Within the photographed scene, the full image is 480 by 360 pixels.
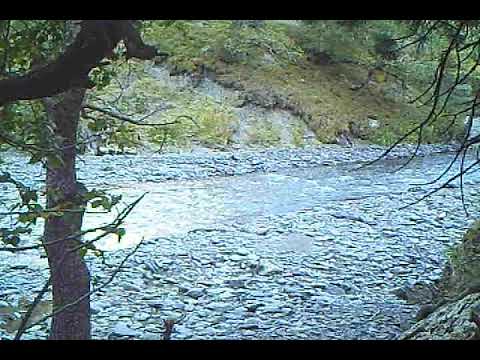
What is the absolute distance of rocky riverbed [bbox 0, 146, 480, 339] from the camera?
3799mm

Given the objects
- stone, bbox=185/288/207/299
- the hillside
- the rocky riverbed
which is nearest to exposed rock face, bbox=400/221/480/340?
the rocky riverbed

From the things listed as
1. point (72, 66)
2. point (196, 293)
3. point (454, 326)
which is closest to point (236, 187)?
point (196, 293)

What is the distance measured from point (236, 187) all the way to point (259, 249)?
1.94 metres

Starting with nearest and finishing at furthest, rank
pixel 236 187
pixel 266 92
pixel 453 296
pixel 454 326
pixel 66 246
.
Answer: pixel 454 326
pixel 66 246
pixel 453 296
pixel 236 187
pixel 266 92

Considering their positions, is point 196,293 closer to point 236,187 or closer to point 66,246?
point 66,246

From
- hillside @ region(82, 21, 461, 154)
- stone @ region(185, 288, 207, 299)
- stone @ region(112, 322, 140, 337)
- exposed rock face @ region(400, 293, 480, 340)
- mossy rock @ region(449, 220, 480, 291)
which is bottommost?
stone @ region(112, 322, 140, 337)

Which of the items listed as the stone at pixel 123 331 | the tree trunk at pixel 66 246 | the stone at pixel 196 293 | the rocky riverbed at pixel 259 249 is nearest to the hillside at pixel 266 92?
the rocky riverbed at pixel 259 249

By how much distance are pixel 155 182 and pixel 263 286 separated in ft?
9.18

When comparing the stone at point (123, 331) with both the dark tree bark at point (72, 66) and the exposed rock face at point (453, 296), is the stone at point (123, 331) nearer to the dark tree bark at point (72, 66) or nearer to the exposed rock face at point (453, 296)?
the exposed rock face at point (453, 296)

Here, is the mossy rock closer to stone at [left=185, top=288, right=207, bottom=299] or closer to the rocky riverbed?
the rocky riverbed

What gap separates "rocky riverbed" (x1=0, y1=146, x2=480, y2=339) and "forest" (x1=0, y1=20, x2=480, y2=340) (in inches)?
0.8

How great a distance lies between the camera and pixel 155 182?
6.87 meters

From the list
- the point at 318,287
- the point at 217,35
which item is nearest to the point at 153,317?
the point at 318,287

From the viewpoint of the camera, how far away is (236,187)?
692cm
